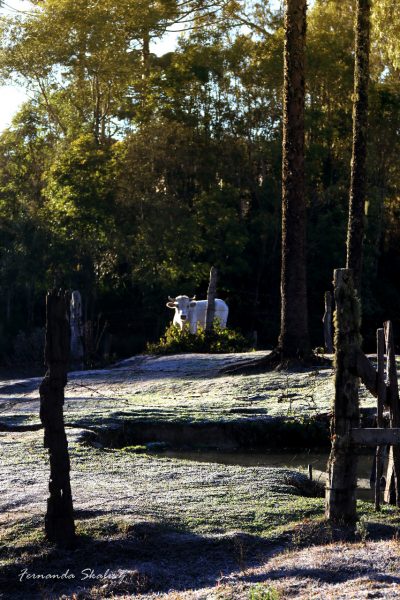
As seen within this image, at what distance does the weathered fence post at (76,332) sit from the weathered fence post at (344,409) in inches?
686

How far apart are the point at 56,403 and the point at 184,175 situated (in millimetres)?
30732

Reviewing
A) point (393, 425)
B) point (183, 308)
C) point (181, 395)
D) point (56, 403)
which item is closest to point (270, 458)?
point (393, 425)

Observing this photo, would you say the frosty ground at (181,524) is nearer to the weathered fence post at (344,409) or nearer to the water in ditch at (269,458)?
the weathered fence post at (344,409)

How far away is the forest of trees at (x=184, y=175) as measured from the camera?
121 ft

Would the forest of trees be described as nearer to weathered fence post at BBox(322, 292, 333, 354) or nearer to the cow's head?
the cow's head

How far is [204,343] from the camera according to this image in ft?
86.9

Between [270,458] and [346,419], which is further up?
[346,419]

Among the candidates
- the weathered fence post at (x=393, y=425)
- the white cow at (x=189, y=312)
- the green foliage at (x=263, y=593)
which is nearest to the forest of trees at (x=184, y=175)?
the white cow at (x=189, y=312)

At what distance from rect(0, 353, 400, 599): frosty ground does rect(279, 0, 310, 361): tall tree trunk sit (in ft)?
18.2

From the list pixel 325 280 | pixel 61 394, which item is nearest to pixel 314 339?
pixel 325 280

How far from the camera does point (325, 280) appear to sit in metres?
39.0

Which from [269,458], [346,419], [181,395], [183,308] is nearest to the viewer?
[346,419]

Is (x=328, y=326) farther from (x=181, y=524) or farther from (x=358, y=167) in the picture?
(x=181, y=524)

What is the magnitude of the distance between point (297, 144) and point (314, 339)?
54.6 ft
